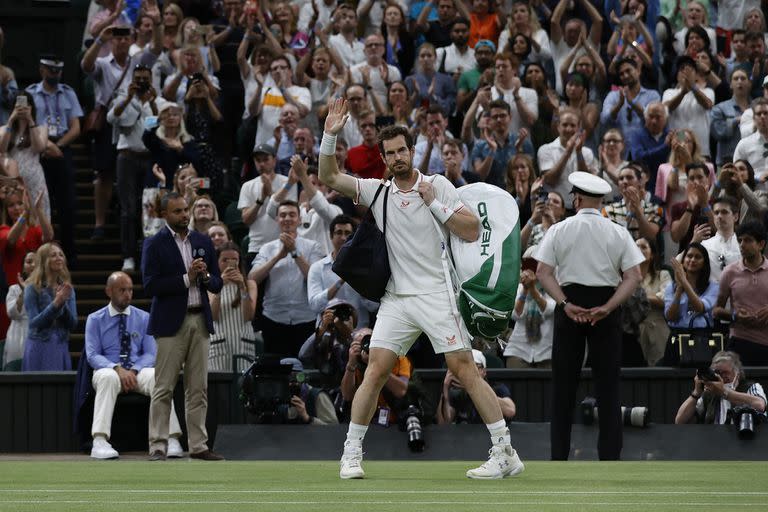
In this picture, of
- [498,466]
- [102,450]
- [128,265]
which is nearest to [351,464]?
[498,466]

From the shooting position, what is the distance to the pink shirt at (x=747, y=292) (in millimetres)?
13609

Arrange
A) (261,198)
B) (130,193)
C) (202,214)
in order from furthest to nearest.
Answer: (130,193) → (261,198) → (202,214)

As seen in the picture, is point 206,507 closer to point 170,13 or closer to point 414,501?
point 414,501

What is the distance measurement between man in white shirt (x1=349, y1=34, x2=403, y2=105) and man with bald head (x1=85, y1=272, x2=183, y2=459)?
4997mm

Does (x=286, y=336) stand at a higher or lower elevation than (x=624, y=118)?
lower

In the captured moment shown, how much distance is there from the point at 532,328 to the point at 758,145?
3717 mm

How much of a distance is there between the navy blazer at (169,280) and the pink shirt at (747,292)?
454 cm

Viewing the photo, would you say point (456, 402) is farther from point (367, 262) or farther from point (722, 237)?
point (367, 262)

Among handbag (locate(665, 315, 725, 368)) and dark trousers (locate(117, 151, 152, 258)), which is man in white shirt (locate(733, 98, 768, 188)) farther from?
dark trousers (locate(117, 151, 152, 258))

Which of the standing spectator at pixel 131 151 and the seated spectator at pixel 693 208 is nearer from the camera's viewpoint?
the seated spectator at pixel 693 208

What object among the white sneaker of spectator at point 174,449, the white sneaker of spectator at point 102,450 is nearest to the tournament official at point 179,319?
the white sneaker of spectator at point 174,449

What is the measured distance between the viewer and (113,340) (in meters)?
14.0

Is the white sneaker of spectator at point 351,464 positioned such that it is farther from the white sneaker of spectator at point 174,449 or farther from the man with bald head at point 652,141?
the man with bald head at point 652,141

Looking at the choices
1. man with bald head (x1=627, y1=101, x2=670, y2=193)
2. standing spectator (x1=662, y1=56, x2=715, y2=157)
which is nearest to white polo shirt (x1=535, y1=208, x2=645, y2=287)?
man with bald head (x1=627, y1=101, x2=670, y2=193)
